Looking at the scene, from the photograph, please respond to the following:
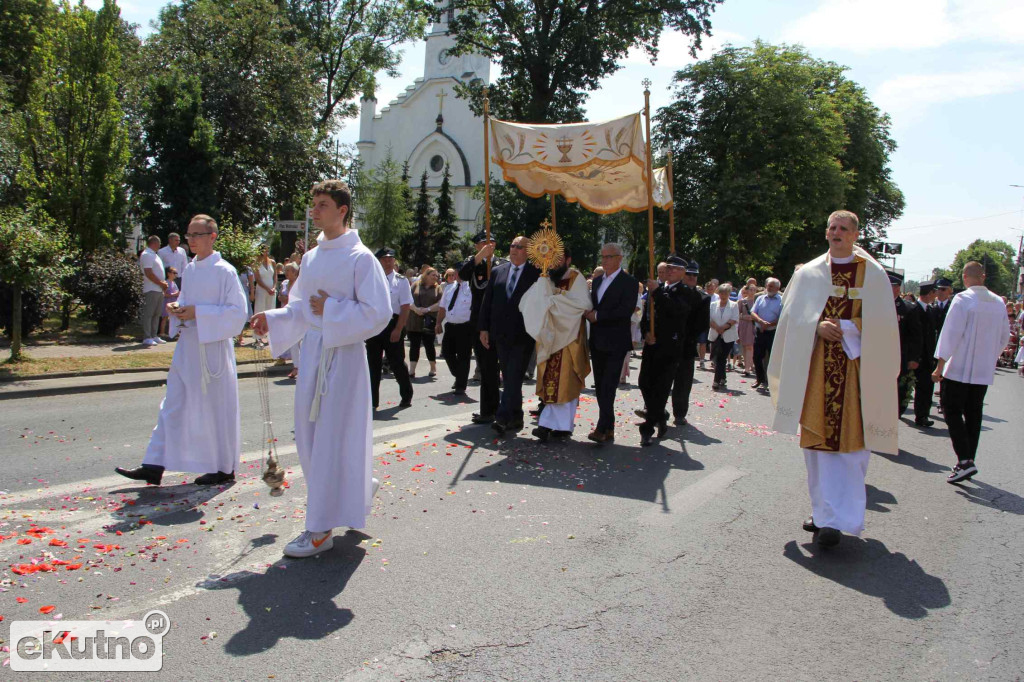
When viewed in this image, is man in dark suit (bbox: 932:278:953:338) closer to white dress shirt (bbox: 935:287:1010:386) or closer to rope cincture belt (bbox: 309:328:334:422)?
white dress shirt (bbox: 935:287:1010:386)

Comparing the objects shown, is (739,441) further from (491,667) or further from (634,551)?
(491,667)

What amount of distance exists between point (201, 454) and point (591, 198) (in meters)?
6.57

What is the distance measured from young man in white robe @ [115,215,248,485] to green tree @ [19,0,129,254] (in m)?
11.6

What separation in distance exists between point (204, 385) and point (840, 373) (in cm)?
478

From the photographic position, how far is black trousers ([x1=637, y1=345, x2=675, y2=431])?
8.70 m

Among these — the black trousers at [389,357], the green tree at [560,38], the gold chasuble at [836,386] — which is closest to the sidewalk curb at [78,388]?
the black trousers at [389,357]

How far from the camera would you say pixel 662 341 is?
8.69m

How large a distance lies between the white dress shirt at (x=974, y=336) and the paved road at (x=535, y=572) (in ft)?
3.60

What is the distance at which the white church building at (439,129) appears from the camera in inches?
2327

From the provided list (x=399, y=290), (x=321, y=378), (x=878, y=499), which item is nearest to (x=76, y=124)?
(x=399, y=290)

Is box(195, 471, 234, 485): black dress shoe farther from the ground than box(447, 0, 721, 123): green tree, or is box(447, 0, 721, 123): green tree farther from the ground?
box(447, 0, 721, 123): green tree

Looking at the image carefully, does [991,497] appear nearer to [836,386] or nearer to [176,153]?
[836,386]

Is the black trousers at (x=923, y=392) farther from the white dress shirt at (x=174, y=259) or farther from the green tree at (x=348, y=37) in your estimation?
the green tree at (x=348, y=37)

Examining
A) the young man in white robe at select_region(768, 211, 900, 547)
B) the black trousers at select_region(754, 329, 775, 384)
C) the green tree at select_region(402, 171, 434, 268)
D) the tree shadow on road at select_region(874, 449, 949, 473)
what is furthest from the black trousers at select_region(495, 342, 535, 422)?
the green tree at select_region(402, 171, 434, 268)
